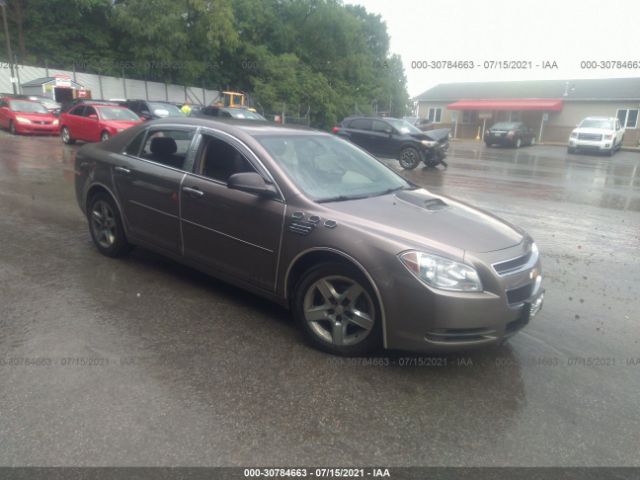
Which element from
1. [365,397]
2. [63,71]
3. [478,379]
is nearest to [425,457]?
[365,397]

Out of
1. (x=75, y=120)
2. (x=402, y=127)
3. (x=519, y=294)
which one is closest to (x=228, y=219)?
(x=519, y=294)

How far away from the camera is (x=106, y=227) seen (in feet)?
18.1

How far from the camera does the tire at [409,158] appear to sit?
16.7 m

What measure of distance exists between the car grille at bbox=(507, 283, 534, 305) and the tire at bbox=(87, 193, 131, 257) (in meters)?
3.85

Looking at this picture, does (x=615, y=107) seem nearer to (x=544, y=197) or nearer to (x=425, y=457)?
(x=544, y=197)

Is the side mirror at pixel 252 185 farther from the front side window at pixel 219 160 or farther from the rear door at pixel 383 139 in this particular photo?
the rear door at pixel 383 139

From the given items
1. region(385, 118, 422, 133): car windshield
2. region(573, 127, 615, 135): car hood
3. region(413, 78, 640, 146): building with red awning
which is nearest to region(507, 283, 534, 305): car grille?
region(385, 118, 422, 133): car windshield

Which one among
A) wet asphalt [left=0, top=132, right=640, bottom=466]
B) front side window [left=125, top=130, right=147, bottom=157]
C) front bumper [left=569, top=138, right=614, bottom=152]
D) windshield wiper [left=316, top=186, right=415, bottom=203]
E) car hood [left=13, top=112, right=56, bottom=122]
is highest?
front side window [left=125, top=130, right=147, bottom=157]

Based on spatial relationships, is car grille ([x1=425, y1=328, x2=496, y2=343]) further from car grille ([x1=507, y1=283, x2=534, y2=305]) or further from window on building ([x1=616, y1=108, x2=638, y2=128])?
window on building ([x1=616, y1=108, x2=638, y2=128])

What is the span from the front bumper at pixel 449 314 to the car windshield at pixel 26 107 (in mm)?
21571

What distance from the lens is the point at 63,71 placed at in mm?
37156

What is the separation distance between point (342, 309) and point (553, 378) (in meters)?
1.52

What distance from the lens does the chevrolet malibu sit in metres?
3.29

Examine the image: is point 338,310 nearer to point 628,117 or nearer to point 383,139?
point 383,139
